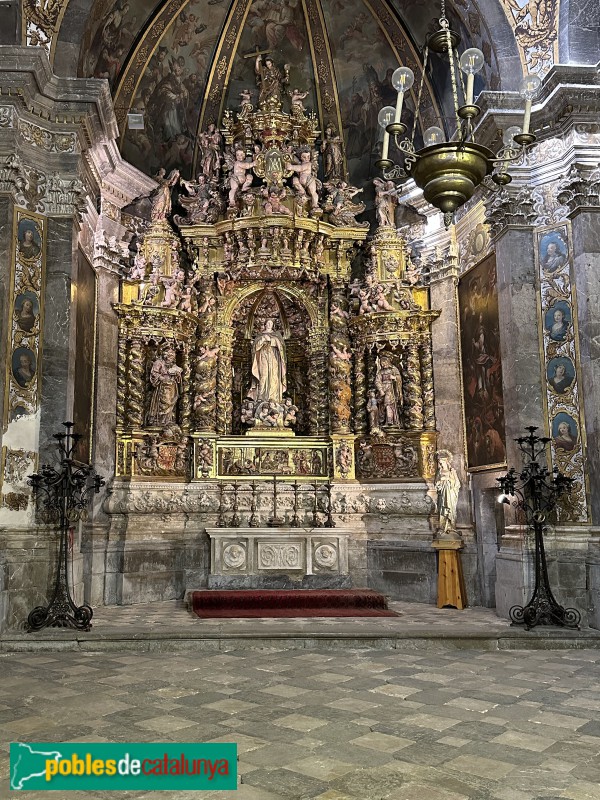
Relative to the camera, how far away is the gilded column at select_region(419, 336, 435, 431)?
14.1 m

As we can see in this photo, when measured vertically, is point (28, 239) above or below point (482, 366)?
above

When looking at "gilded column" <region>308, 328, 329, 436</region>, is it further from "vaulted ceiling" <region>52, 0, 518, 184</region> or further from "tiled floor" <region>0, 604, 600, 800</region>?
"tiled floor" <region>0, 604, 600, 800</region>

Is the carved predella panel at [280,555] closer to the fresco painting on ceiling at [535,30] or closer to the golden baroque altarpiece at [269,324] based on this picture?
the golden baroque altarpiece at [269,324]

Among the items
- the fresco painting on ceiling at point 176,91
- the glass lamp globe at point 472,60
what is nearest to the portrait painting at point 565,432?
the glass lamp globe at point 472,60

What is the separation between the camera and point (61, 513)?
398 inches

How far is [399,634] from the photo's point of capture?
9391 millimetres

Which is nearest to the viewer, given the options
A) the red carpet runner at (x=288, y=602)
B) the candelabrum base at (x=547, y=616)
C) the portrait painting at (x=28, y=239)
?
the candelabrum base at (x=547, y=616)

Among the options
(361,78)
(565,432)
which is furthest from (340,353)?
(361,78)

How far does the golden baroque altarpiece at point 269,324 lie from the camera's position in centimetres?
1412

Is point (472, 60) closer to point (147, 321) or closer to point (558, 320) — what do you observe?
point (558, 320)

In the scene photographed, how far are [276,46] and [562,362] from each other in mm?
9321

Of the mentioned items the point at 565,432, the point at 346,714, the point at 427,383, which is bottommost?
the point at 346,714

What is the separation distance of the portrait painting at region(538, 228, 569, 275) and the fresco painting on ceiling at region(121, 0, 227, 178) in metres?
7.90

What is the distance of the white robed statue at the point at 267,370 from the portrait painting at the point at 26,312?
16.6ft
